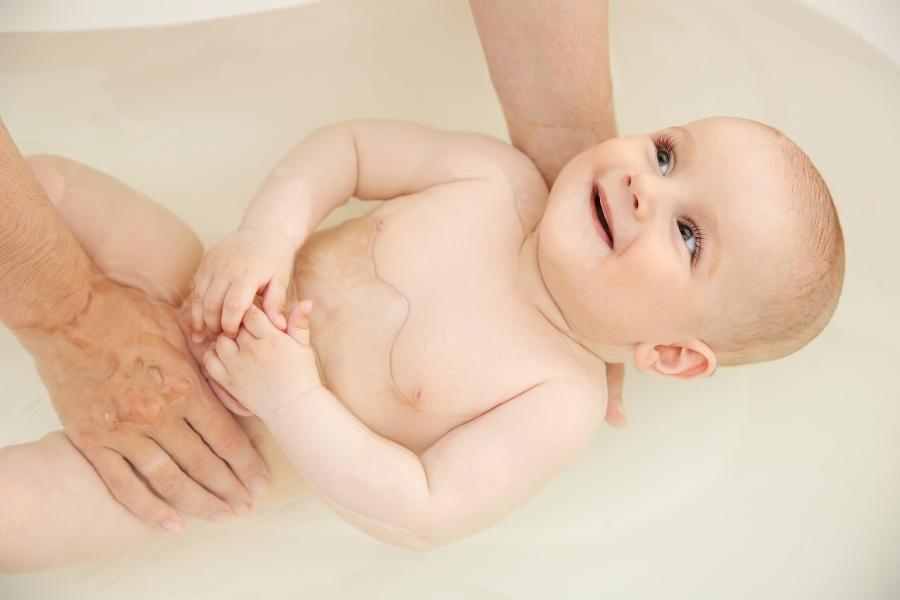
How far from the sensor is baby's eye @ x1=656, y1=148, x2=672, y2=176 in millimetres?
994

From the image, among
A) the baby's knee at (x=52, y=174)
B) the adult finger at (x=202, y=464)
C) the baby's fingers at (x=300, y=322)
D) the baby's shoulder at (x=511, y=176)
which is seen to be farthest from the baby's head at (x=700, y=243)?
the baby's knee at (x=52, y=174)

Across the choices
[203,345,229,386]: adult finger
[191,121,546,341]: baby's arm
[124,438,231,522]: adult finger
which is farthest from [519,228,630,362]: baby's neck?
[124,438,231,522]: adult finger

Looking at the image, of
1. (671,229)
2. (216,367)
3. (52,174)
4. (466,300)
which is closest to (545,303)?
(466,300)

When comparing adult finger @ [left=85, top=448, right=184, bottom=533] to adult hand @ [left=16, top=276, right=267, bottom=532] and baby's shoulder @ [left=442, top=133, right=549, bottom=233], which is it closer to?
adult hand @ [left=16, top=276, right=267, bottom=532]

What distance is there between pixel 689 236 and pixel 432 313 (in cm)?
32

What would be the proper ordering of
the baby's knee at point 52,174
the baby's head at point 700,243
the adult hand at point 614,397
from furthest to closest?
the adult hand at point 614,397
the baby's knee at point 52,174
the baby's head at point 700,243

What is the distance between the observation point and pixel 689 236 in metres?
0.96

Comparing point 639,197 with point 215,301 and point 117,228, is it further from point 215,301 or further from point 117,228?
point 117,228

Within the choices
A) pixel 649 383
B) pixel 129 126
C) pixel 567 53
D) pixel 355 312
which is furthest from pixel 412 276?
pixel 129 126

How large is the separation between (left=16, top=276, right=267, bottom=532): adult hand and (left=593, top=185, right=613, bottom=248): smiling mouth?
0.52 m

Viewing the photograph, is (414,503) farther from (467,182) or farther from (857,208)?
(857,208)

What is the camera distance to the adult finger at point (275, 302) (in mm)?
1017

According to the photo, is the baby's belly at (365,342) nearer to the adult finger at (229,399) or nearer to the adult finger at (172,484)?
the adult finger at (229,399)

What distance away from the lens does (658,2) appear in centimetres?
145
